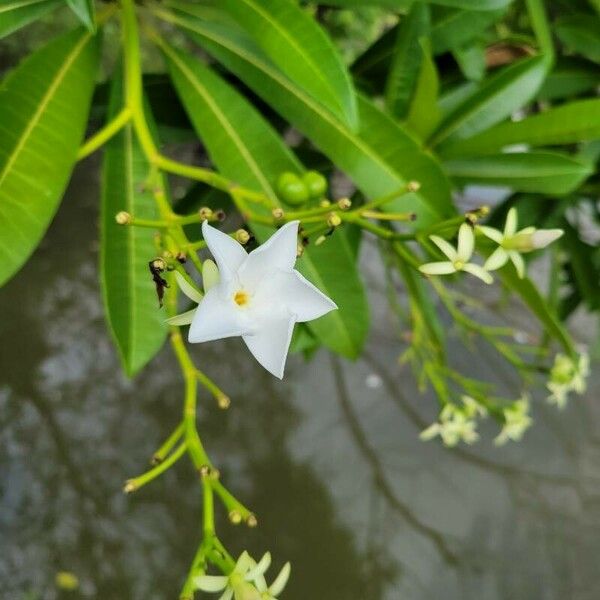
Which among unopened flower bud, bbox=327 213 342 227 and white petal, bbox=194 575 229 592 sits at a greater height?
unopened flower bud, bbox=327 213 342 227

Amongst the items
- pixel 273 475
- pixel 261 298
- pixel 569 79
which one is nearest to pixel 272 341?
pixel 261 298

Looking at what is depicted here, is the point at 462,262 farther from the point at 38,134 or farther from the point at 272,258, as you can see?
the point at 38,134

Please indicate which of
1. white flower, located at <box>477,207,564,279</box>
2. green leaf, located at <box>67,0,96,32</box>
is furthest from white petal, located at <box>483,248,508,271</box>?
green leaf, located at <box>67,0,96,32</box>

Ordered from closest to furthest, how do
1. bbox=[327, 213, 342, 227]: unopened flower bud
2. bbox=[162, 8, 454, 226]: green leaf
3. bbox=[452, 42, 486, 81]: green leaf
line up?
bbox=[327, 213, 342, 227]: unopened flower bud, bbox=[162, 8, 454, 226]: green leaf, bbox=[452, 42, 486, 81]: green leaf

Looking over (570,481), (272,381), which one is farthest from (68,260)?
(570,481)

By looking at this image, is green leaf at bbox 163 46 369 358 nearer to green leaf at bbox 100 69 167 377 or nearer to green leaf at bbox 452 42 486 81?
green leaf at bbox 100 69 167 377
